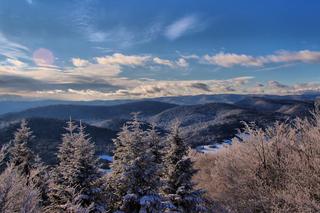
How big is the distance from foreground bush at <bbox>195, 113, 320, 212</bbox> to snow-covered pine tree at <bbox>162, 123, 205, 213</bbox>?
2.60 meters

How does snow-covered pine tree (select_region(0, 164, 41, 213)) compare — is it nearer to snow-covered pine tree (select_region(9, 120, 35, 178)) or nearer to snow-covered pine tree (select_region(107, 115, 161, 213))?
snow-covered pine tree (select_region(107, 115, 161, 213))

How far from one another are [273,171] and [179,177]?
643 cm

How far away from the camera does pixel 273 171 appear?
23641 millimetres

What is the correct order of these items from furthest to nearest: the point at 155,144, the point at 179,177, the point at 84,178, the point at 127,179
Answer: the point at 155,144, the point at 179,177, the point at 127,179, the point at 84,178

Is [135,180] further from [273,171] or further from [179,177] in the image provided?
[273,171]

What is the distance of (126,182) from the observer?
71.3ft

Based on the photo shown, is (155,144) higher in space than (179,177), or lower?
higher

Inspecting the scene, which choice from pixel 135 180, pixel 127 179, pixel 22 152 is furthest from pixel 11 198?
pixel 22 152

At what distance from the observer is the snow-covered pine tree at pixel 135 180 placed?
2155cm

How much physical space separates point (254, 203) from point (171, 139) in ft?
23.4

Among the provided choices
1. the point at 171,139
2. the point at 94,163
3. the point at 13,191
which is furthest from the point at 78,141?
the point at 13,191

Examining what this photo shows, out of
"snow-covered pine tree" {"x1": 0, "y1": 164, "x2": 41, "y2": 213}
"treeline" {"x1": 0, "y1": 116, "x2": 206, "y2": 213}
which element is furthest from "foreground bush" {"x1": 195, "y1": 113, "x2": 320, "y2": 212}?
"snow-covered pine tree" {"x1": 0, "y1": 164, "x2": 41, "y2": 213}

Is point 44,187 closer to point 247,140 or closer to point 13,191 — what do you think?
point 247,140

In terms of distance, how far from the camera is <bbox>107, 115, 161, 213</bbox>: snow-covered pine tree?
70.7ft
